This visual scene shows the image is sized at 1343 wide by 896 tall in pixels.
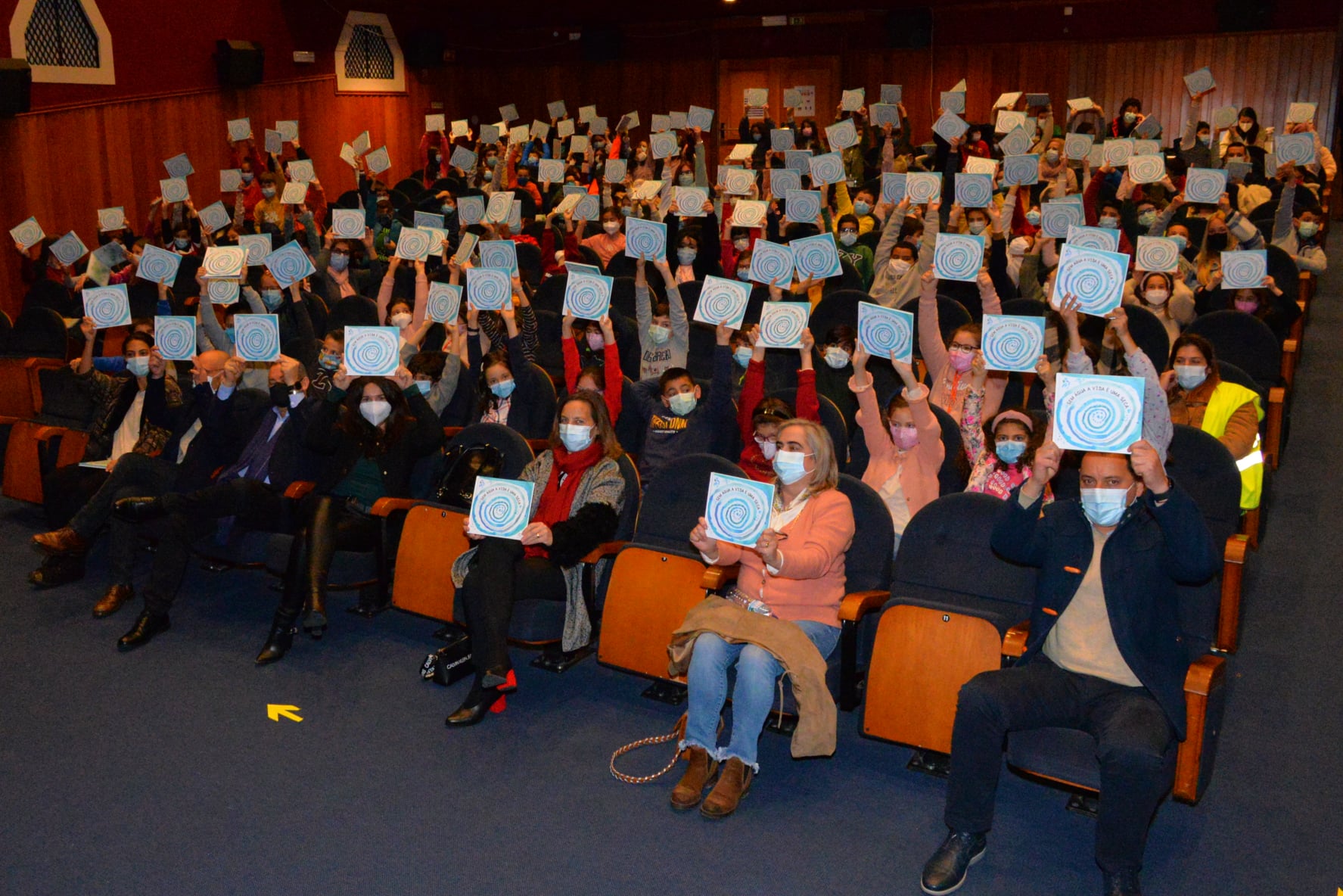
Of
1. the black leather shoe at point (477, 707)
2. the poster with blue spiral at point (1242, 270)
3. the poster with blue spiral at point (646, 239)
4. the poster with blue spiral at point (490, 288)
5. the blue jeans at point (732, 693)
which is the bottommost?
the black leather shoe at point (477, 707)

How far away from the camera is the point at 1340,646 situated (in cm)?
471

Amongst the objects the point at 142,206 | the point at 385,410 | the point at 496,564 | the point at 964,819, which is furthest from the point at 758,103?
the point at 964,819

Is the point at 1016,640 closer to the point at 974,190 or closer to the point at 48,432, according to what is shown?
the point at 974,190

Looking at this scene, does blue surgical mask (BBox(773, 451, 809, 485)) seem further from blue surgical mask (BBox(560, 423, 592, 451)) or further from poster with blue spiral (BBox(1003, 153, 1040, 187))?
poster with blue spiral (BBox(1003, 153, 1040, 187))

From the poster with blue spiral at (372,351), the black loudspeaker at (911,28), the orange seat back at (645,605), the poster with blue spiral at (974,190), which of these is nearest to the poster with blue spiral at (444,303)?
the poster with blue spiral at (372,351)

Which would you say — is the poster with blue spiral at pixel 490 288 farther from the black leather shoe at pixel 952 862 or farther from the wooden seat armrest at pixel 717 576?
the black leather shoe at pixel 952 862

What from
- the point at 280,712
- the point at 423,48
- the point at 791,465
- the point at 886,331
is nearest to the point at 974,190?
the point at 886,331

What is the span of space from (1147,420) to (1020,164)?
5.13 meters

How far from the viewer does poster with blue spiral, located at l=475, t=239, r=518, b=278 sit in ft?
23.0

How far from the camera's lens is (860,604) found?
406 cm

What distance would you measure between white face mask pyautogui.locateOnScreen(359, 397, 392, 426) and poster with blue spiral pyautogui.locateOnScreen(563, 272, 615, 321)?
1175mm

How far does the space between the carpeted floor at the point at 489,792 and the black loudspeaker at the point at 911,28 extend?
1273cm

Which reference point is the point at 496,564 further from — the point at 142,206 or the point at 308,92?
the point at 308,92

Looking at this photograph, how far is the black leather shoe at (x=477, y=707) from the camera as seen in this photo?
441 cm
